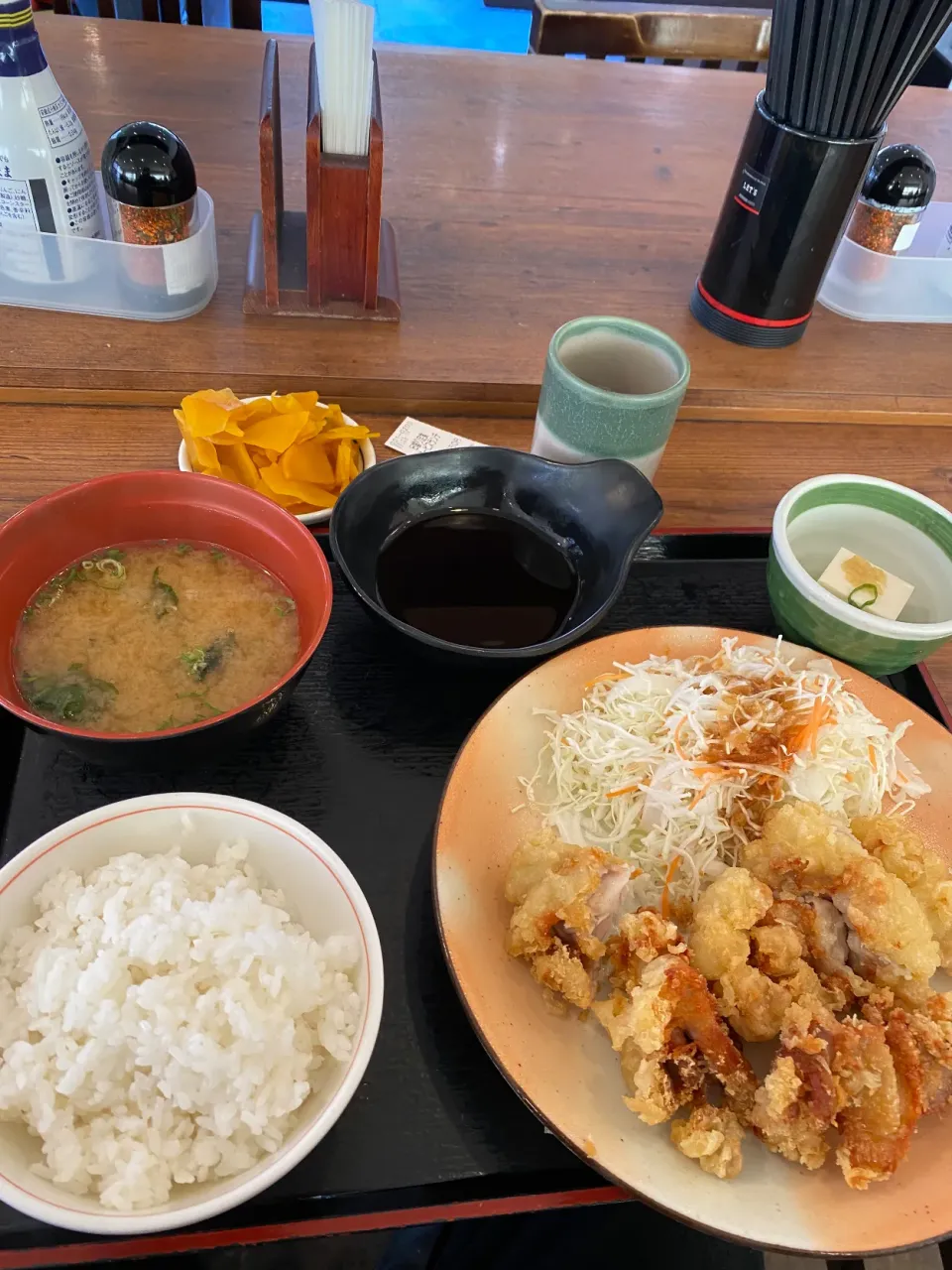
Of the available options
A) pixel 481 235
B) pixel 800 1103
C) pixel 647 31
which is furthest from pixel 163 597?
pixel 647 31

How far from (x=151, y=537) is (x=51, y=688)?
0.29m

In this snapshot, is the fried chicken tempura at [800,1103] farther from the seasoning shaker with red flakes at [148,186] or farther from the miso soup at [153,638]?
the seasoning shaker with red flakes at [148,186]

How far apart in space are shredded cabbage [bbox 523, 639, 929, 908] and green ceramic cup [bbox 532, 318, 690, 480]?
0.39 metres

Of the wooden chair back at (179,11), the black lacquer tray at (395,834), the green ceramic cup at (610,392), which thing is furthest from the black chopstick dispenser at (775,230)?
the wooden chair back at (179,11)

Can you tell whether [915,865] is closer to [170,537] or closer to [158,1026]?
[158,1026]

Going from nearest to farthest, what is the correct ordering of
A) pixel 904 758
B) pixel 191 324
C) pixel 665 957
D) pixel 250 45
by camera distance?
pixel 665 957
pixel 904 758
pixel 191 324
pixel 250 45

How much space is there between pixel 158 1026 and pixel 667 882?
67cm

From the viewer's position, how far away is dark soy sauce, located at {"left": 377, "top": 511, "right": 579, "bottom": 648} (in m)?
1.36

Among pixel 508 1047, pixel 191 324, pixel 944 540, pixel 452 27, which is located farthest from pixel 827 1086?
pixel 452 27

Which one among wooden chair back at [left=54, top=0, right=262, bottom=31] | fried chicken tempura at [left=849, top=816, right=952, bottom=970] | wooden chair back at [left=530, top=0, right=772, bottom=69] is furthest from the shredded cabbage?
wooden chair back at [left=54, top=0, right=262, bottom=31]

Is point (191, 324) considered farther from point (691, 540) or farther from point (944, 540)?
point (944, 540)

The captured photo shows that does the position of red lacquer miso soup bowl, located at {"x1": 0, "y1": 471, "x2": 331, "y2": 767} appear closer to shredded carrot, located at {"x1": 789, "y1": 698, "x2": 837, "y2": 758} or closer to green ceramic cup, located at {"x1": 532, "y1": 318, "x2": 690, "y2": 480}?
green ceramic cup, located at {"x1": 532, "y1": 318, "x2": 690, "y2": 480}

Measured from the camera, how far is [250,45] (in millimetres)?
2688

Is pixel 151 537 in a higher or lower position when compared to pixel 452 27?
higher
